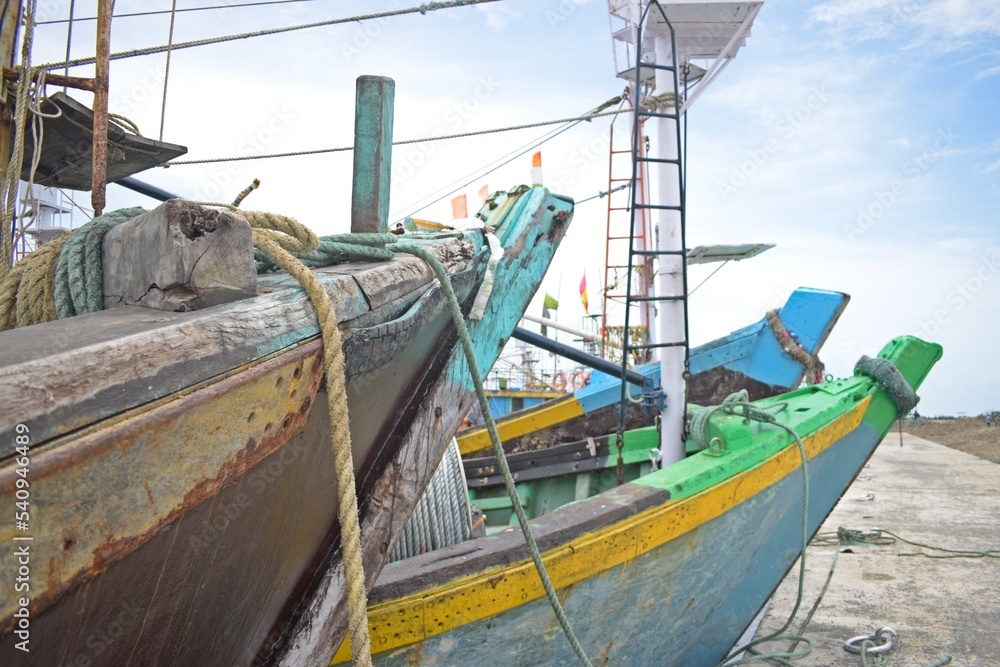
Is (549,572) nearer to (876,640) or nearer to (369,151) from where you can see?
(369,151)

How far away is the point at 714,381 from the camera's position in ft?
20.0

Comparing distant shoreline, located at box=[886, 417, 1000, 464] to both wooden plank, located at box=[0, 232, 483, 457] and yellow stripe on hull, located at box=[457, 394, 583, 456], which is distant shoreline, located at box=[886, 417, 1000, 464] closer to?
yellow stripe on hull, located at box=[457, 394, 583, 456]

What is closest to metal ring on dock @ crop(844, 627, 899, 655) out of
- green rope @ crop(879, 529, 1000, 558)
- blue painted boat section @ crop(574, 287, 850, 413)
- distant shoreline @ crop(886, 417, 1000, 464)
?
blue painted boat section @ crop(574, 287, 850, 413)

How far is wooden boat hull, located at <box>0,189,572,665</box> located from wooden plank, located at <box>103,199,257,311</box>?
3.0 inches

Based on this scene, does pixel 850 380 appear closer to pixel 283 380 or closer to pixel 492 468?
pixel 492 468

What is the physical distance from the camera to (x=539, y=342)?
15.4 feet

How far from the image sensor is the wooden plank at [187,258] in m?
1.45

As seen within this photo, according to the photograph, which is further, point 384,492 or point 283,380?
point 384,492

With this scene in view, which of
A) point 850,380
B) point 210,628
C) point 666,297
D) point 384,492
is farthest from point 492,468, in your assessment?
point 210,628

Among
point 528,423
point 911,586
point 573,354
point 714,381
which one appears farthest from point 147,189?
point 911,586

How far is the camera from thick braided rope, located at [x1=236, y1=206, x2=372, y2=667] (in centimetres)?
150

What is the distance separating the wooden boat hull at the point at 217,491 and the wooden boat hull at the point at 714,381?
3515 mm

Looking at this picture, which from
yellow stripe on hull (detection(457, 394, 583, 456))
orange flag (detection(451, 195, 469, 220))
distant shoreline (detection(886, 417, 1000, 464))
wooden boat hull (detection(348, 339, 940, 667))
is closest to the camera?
wooden boat hull (detection(348, 339, 940, 667))

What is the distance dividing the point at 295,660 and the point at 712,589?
236 centimetres
